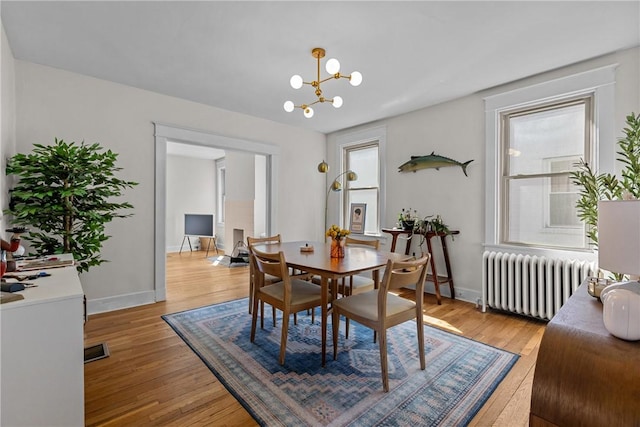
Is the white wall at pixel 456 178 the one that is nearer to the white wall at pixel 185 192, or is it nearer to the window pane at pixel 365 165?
the window pane at pixel 365 165

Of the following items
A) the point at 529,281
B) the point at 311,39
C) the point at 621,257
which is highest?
the point at 311,39

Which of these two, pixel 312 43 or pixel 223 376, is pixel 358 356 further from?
pixel 312 43

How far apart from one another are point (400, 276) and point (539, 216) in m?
2.25

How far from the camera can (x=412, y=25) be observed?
2.27m

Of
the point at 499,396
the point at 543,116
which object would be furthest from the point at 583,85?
the point at 499,396

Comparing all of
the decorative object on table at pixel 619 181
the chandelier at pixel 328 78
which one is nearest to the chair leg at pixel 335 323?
the chandelier at pixel 328 78

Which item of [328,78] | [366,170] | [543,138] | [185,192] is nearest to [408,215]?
[366,170]

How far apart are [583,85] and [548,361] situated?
2.94 m

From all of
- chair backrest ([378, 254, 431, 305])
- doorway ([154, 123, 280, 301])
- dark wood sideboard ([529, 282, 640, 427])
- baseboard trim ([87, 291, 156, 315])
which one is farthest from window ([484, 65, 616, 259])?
baseboard trim ([87, 291, 156, 315])

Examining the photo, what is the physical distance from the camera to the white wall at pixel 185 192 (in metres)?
7.68

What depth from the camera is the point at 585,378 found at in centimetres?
100

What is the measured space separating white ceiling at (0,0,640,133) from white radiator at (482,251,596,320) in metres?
1.91

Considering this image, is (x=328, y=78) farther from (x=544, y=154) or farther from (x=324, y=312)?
(x=544, y=154)

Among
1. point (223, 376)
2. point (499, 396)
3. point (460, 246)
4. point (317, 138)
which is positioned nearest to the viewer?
point (499, 396)
